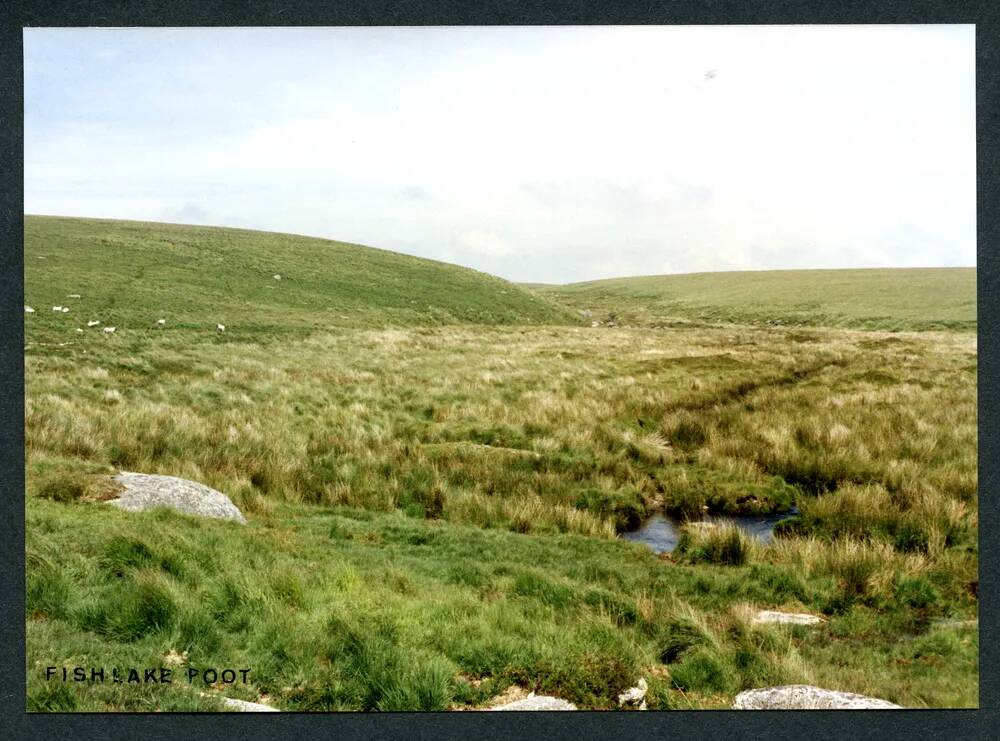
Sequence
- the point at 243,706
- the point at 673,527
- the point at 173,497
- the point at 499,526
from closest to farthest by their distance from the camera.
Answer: the point at 243,706, the point at 173,497, the point at 499,526, the point at 673,527

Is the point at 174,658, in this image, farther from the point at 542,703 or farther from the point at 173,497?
the point at 542,703

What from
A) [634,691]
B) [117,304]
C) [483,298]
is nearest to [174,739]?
[634,691]

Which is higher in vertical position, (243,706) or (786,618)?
(786,618)

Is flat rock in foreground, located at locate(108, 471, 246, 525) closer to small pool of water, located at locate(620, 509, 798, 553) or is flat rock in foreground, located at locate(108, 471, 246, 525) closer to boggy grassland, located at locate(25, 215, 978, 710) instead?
boggy grassland, located at locate(25, 215, 978, 710)

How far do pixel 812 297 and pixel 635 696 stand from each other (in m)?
18.1

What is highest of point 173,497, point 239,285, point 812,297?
point 239,285

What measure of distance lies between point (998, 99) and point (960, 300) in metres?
1.79

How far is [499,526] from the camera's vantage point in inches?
237

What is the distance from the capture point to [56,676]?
4.06 meters

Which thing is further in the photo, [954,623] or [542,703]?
[954,623]

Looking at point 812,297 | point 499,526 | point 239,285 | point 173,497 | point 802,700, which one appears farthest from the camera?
point 239,285

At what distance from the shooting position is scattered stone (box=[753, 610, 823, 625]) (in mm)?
4395

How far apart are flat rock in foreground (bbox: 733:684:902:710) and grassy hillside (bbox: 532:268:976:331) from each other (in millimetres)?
3573

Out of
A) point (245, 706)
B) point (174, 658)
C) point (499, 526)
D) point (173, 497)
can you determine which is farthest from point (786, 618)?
point (173, 497)
